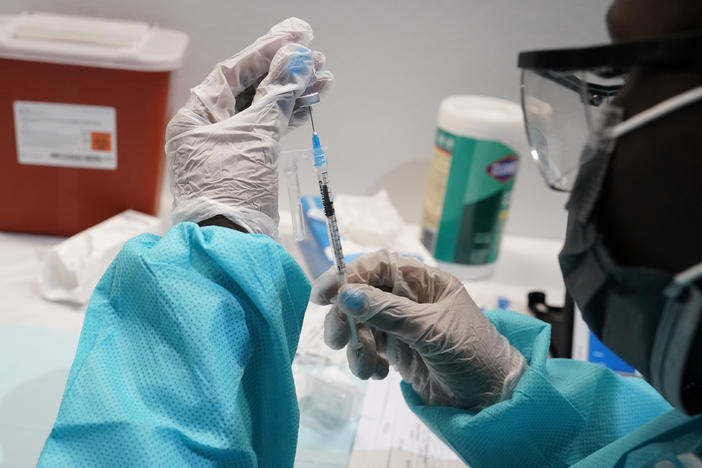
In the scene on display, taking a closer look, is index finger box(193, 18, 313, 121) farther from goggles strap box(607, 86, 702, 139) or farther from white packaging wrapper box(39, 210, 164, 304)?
white packaging wrapper box(39, 210, 164, 304)

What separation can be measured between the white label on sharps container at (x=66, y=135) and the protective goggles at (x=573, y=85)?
877mm

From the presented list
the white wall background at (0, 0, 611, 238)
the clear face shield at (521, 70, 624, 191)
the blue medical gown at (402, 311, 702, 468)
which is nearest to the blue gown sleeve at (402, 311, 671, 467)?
the blue medical gown at (402, 311, 702, 468)

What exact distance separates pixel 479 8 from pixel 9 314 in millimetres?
1100

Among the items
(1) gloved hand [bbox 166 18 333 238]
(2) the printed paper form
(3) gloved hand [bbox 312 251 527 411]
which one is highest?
(1) gloved hand [bbox 166 18 333 238]

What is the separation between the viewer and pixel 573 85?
2.22 feet

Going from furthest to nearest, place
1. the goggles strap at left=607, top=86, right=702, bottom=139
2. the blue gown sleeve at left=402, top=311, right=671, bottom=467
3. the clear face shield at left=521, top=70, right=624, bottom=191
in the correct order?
the blue gown sleeve at left=402, top=311, right=671, bottom=467 → the clear face shield at left=521, top=70, right=624, bottom=191 → the goggles strap at left=607, top=86, right=702, bottom=139

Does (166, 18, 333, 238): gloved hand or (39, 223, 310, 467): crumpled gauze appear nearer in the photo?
(39, 223, 310, 467): crumpled gauze

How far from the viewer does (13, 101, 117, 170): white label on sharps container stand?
1.27 m

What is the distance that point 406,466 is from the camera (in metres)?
0.91

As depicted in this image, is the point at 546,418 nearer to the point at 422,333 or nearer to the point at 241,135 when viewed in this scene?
the point at 422,333

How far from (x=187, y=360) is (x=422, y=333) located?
259 mm

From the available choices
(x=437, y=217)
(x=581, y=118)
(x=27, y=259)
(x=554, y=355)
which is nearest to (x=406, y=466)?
(x=554, y=355)

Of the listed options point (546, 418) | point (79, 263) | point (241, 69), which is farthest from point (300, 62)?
point (79, 263)

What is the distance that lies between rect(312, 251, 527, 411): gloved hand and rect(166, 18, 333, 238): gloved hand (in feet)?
0.45
